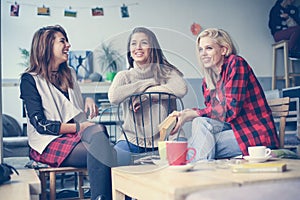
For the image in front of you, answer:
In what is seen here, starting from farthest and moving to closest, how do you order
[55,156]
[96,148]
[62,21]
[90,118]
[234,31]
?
[234,31] → [62,21] → [90,118] → [55,156] → [96,148]

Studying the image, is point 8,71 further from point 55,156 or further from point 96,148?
point 96,148

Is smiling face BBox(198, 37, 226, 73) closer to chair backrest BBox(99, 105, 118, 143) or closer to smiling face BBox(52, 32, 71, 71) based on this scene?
chair backrest BBox(99, 105, 118, 143)

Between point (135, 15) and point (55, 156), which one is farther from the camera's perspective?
point (135, 15)

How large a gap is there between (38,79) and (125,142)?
0.56 m

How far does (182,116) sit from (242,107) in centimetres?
33

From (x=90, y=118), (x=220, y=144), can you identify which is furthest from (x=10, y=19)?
(x=220, y=144)

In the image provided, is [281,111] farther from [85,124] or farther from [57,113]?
[57,113]

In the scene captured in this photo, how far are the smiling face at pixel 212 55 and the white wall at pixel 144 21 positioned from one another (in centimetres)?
37

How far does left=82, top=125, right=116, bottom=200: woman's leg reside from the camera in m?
1.75

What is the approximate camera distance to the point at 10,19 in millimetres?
2871

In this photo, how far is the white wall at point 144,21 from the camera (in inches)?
108

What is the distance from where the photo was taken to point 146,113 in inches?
74.7

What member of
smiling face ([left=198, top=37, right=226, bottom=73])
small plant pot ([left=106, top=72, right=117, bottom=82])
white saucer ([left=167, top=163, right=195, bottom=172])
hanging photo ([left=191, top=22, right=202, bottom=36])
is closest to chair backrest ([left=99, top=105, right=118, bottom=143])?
small plant pot ([left=106, top=72, right=117, bottom=82])

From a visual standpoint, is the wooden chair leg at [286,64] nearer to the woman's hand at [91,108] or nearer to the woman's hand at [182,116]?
the woman's hand at [182,116]
